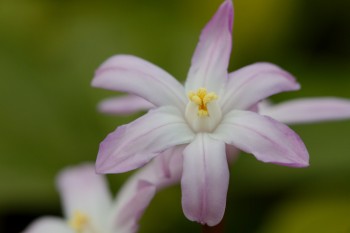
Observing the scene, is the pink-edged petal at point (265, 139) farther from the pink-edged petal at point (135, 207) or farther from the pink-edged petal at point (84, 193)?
the pink-edged petal at point (84, 193)

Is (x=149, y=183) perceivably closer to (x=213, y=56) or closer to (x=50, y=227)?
(x=213, y=56)

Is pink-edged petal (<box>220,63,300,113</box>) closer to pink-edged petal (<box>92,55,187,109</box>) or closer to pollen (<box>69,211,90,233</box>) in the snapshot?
pink-edged petal (<box>92,55,187,109</box>)

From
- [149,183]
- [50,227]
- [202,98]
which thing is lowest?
[50,227]

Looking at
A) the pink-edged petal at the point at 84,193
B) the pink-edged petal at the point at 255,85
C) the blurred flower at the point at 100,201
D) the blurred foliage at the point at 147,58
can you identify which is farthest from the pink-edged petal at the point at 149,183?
the blurred foliage at the point at 147,58

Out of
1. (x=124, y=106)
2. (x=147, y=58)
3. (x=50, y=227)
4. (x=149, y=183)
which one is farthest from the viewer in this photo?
(x=147, y=58)

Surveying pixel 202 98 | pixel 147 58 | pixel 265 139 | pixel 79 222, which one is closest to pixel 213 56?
pixel 202 98

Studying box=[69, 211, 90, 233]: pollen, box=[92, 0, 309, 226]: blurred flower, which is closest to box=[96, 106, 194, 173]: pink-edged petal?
box=[92, 0, 309, 226]: blurred flower
